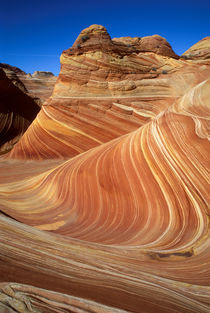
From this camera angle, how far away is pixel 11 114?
52.3 ft

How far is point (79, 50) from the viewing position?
31.8 feet

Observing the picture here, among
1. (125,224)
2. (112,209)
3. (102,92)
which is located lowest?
(125,224)

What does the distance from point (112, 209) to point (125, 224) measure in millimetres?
411

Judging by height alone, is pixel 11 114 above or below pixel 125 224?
above

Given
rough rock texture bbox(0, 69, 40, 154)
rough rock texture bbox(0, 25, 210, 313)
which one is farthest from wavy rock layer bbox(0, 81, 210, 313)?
rough rock texture bbox(0, 69, 40, 154)

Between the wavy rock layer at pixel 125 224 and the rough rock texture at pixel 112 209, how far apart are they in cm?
1

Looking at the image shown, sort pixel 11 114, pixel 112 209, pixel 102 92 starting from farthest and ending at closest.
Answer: pixel 11 114, pixel 102 92, pixel 112 209

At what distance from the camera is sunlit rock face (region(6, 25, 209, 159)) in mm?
8836

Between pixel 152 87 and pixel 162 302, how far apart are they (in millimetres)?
8811

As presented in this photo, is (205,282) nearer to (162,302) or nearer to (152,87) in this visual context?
(162,302)

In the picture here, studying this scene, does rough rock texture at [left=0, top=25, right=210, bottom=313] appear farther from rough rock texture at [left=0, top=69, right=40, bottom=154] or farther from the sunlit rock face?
rough rock texture at [left=0, top=69, right=40, bottom=154]

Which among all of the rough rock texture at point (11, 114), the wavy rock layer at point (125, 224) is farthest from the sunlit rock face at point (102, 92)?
the rough rock texture at point (11, 114)

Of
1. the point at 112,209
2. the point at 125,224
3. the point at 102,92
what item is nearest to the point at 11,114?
the point at 102,92

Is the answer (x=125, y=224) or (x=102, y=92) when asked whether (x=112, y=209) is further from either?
(x=102, y=92)
